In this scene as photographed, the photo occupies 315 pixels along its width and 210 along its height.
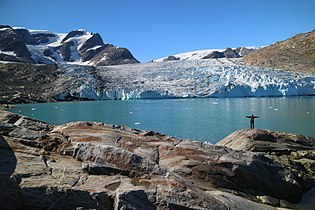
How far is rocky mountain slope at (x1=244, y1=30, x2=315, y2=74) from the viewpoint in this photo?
6662 centimetres

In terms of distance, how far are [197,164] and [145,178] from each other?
92.4 inches

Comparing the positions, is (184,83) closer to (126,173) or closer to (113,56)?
(126,173)

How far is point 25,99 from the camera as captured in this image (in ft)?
186

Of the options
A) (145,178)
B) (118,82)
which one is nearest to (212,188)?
(145,178)

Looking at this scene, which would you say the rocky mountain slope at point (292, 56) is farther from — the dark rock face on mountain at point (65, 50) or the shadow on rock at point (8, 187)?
the dark rock face on mountain at point (65, 50)

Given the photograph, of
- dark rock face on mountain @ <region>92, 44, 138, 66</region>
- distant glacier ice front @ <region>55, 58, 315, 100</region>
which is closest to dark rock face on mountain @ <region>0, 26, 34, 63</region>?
dark rock face on mountain @ <region>92, 44, 138, 66</region>

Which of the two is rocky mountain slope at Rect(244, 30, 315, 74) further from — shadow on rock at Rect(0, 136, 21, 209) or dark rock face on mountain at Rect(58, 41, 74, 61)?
dark rock face on mountain at Rect(58, 41, 74, 61)

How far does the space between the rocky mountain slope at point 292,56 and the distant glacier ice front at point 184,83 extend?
26.7 ft

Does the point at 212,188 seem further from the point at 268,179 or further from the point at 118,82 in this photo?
the point at 118,82

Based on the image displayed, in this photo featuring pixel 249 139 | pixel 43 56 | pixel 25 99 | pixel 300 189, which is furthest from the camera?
pixel 43 56

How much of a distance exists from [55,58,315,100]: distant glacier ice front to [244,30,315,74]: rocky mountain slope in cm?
813

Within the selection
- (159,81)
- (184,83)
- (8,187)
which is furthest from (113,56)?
(8,187)

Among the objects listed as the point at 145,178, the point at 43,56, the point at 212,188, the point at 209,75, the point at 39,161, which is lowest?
the point at 212,188

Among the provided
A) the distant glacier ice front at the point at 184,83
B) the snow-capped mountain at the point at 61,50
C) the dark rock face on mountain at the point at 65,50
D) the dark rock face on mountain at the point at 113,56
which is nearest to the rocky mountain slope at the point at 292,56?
the distant glacier ice front at the point at 184,83
